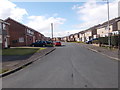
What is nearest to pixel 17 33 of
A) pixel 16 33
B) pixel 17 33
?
pixel 17 33

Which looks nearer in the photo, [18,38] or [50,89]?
[50,89]

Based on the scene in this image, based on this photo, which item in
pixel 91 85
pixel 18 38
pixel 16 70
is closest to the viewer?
pixel 91 85

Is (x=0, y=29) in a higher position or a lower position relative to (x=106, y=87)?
higher

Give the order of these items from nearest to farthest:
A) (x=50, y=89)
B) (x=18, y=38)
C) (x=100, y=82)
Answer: (x=50, y=89)
(x=100, y=82)
(x=18, y=38)

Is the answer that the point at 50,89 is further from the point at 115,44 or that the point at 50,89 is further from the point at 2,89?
the point at 115,44

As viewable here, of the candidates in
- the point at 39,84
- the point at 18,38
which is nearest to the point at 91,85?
the point at 39,84

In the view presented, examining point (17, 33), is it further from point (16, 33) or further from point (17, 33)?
point (16, 33)

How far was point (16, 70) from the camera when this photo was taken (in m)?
9.60

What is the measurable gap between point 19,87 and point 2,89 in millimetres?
674

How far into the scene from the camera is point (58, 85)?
19.4 feet

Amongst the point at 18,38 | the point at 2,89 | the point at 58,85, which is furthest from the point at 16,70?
the point at 18,38

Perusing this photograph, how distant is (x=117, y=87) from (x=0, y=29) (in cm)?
2677

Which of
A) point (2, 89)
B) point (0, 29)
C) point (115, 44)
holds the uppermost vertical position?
point (0, 29)

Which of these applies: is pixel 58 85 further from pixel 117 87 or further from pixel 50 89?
→ pixel 117 87
